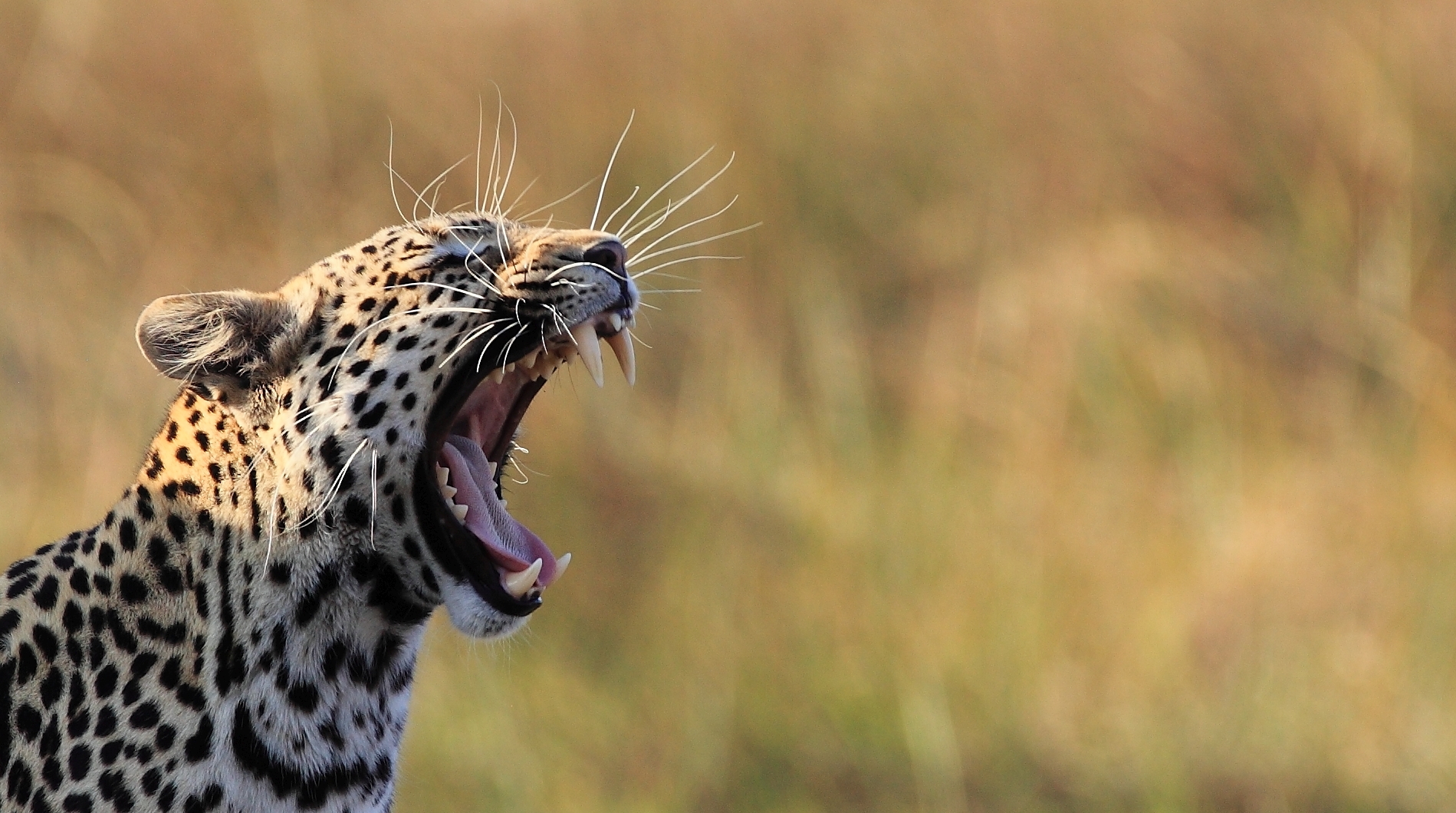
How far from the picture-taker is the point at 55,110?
10133 millimetres

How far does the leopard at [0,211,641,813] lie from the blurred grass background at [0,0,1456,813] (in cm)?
286

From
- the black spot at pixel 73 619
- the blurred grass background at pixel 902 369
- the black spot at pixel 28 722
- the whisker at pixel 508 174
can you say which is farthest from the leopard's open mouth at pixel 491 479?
the blurred grass background at pixel 902 369

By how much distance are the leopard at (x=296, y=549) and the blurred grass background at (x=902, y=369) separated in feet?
9.40

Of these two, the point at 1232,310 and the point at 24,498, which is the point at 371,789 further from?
the point at 1232,310

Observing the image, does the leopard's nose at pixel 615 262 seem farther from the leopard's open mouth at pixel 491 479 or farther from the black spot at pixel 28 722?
the black spot at pixel 28 722

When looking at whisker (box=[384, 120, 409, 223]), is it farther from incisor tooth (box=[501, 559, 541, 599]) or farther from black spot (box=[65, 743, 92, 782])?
black spot (box=[65, 743, 92, 782])

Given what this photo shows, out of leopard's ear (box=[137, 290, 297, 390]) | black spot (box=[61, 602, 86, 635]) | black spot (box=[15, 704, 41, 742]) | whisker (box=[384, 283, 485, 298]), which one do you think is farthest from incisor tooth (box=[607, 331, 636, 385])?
black spot (box=[15, 704, 41, 742])

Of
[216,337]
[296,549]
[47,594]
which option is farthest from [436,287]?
[47,594]

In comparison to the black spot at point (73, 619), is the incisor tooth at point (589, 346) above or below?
above

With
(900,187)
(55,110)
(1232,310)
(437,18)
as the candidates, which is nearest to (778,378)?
(900,187)

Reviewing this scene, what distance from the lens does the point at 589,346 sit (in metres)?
4.06

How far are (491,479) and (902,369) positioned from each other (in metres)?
5.30

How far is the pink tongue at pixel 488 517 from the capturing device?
414 centimetres

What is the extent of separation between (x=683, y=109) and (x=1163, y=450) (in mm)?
3336
